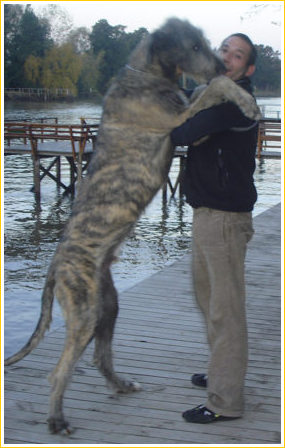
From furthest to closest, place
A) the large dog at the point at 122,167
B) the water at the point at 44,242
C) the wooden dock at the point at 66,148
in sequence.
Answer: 1. the wooden dock at the point at 66,148
2. the water at the point at 44,242
3. the large dog at the point at 122,167

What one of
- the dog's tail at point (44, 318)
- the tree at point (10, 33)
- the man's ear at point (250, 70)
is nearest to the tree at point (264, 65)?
the man's ear at point (250, 70)

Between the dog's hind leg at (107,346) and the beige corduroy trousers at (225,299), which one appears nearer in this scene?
the beige corduroy trousers at (225,299)

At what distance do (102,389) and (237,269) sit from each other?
50.6 inches

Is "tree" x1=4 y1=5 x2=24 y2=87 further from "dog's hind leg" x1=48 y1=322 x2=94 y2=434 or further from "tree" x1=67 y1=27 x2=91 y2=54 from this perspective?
"dog's hind leg" x1=48 y1=322 x2=94 y2=434

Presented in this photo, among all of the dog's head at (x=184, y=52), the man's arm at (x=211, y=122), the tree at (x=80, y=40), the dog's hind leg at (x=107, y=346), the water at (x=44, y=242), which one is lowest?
the water at (x=44, y=242)

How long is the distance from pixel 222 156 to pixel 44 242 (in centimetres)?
1332

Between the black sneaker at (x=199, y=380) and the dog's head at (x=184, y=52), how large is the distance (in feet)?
6.32

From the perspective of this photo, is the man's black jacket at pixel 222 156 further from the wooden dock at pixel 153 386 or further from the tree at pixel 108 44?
the tree at pixel 108 44

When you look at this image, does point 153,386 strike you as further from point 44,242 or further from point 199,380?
point 44,242

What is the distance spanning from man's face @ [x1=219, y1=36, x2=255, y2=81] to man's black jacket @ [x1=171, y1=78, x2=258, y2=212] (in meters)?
0.06

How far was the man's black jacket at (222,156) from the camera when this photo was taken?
328 centimetres

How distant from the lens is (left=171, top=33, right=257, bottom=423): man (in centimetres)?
336

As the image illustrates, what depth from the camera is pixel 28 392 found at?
401 cm

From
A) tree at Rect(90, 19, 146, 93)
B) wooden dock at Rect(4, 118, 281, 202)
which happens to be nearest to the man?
wooden dock at Rect(4, 118, 281, 202)
